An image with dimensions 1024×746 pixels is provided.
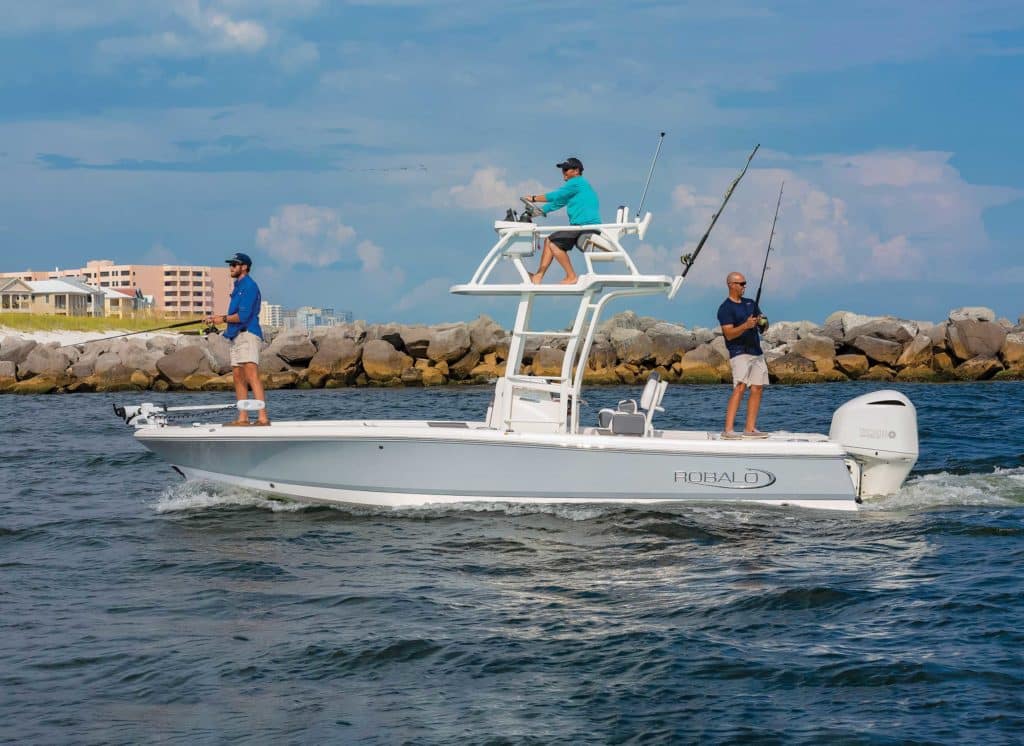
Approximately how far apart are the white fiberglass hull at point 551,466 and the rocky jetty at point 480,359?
21723mm

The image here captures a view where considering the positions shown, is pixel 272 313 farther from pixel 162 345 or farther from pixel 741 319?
pixel 741 319

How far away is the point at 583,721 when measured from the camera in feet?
19.4

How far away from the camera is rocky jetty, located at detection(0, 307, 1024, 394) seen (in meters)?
33.9

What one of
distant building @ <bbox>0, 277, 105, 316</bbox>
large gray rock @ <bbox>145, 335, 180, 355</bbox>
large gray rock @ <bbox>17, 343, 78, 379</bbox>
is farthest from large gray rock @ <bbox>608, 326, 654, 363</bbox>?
distant building @ <bbox>0, 277, 105, 316</bbox>

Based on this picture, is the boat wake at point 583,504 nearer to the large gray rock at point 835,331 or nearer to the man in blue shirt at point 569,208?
the man in blue shirt at point 569,208

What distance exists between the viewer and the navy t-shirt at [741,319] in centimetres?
1112

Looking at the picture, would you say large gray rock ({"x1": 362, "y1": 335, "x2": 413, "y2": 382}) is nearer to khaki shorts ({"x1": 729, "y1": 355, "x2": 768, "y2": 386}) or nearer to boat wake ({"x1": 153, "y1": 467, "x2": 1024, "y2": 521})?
boat wake ({"x1": 153, "y1": 467, "x2": 1024, "y2": 521})

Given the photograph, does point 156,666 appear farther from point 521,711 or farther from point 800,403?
point 800,403

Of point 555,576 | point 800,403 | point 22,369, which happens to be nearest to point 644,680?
point 555,576

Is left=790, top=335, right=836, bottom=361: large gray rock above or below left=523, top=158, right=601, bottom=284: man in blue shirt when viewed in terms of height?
below

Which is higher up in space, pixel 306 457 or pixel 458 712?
pixel 306 457

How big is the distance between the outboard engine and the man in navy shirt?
82 centimetres

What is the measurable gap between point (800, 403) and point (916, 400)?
262cm

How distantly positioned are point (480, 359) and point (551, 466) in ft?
80.0
